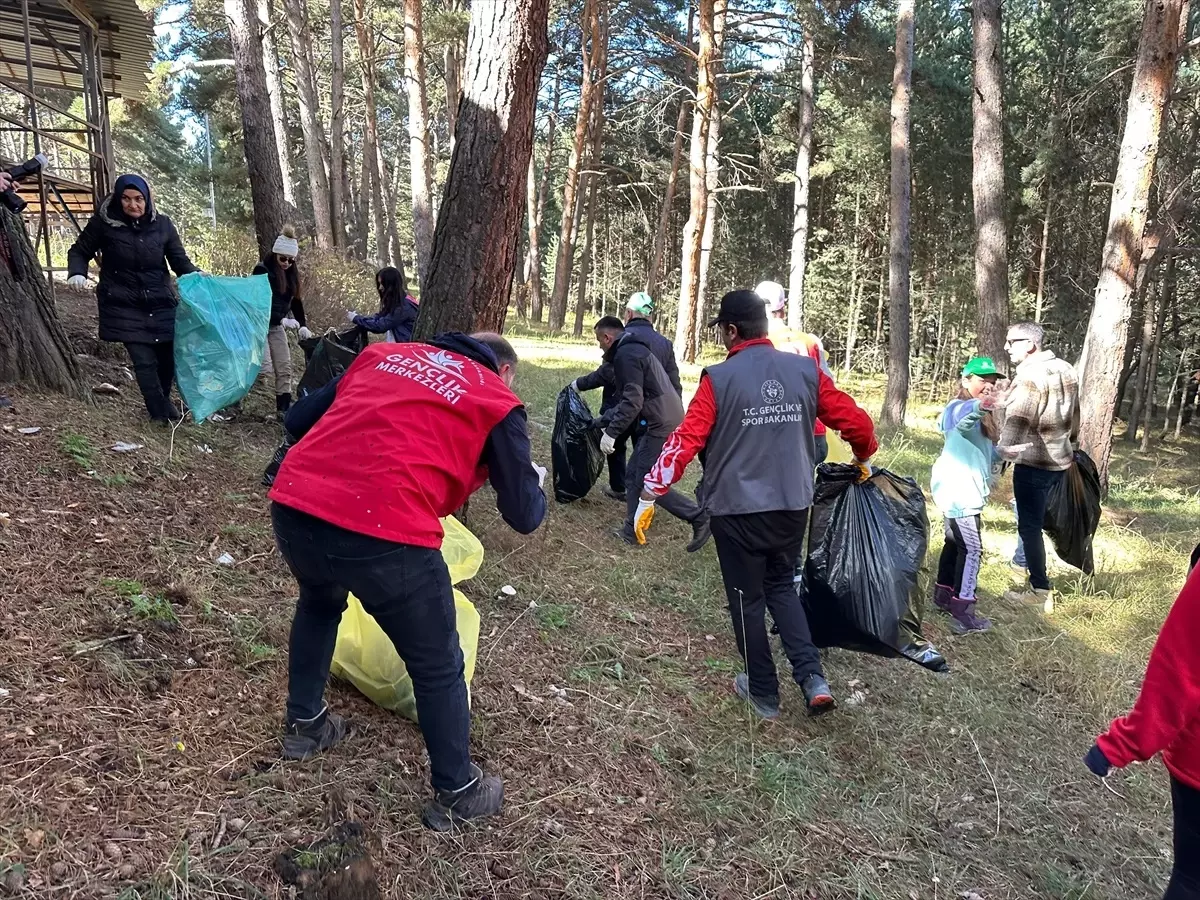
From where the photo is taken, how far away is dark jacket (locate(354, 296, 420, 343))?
5238 mm

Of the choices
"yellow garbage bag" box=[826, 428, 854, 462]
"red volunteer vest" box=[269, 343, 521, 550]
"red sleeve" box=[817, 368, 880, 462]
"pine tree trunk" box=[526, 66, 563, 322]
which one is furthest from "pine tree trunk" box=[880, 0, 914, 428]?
"pine tree trunk" box=[526, 66, 563, 322]

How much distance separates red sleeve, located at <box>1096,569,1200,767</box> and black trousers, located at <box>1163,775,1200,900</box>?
0.12 metres

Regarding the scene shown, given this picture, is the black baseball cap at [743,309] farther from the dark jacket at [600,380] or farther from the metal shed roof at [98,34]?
the metal shed roof at [98,34]

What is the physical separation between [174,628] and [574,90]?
21.5m

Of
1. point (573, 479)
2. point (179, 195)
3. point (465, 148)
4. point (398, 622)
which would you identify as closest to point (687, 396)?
point (573, 479)

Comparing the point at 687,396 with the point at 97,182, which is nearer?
the point at 97,182

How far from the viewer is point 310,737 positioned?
89.6 inches

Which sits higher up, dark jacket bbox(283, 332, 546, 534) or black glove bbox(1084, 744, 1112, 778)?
dark jacket bbox(283, 332, 546, 534)

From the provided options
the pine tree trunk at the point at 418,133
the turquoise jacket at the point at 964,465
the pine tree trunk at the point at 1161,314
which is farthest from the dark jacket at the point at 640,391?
the pine tree trunk at the point at 1161,314

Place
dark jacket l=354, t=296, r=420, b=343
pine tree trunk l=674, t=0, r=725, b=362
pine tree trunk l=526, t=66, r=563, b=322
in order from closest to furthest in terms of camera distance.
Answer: dark jacket l=354, t=296, r=420, b=343 < pine tree trunk l=674, t=0, r=725, b=362 < pine tree trunk l=526, t=66, r=563, b=322

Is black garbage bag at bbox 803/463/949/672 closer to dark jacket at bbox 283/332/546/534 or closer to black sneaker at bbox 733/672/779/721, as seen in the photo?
black sneaker at bbox 733/672/779/721

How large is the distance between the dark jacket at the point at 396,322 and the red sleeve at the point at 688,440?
2820mm

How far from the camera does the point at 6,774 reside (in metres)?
1.86

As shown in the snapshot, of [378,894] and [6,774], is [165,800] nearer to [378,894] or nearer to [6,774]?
[6,774]
